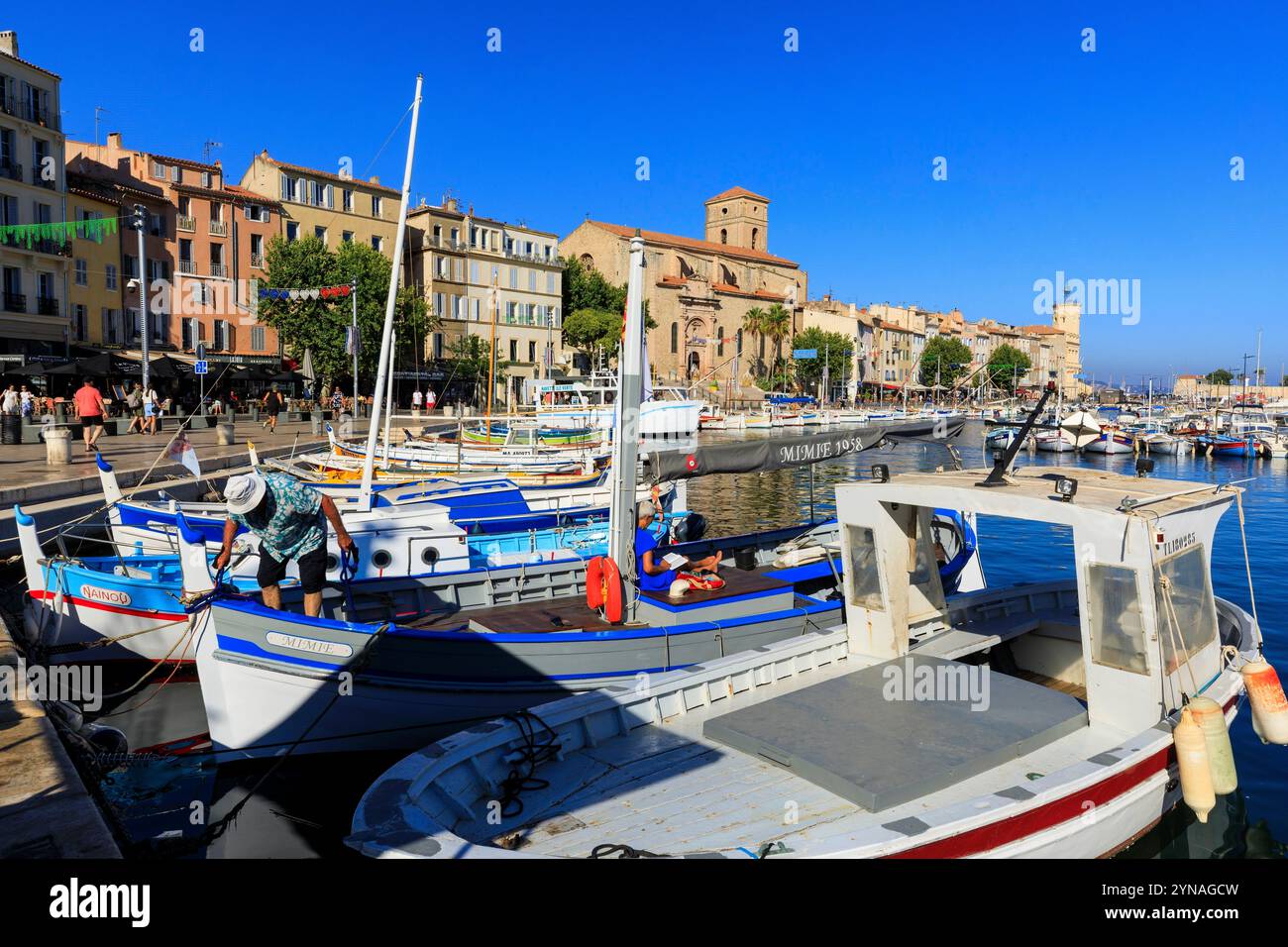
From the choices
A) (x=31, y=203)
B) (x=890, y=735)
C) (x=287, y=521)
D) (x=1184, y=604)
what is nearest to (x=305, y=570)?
(x=287, y=521)

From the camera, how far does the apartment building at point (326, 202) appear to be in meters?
58.8

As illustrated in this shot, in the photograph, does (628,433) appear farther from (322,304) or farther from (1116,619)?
(322,304)

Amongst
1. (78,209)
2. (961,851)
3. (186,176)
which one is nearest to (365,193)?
(186,176)

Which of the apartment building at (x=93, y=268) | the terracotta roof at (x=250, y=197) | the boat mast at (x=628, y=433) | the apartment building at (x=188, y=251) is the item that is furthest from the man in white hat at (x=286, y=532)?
the terracotta roof at (x=250, y=197)

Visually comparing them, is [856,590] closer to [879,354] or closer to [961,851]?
[961,851]

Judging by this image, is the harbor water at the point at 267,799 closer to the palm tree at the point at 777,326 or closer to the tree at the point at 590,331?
the tree at the point at 590,331

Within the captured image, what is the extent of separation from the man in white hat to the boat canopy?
580cm

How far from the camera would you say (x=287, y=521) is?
10.0 metres

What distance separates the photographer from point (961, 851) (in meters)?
5.69

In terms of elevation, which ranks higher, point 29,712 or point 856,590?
point 856,590

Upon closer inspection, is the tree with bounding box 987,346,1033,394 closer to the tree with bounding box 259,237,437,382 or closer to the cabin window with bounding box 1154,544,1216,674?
the tree with bounding box 259,237,437,382
